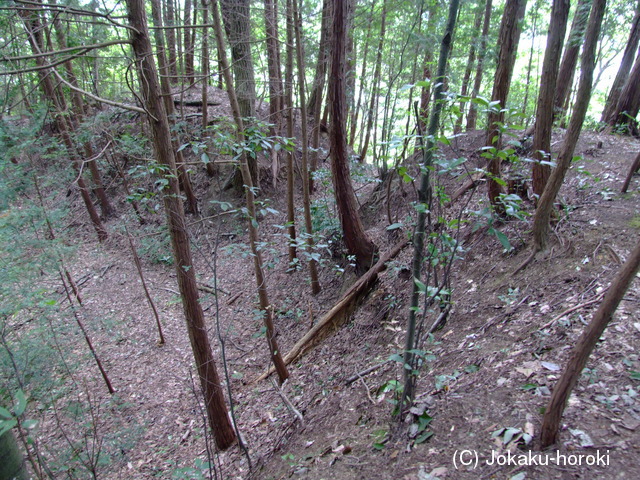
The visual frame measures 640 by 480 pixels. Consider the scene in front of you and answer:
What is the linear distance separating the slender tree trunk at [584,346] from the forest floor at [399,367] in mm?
183

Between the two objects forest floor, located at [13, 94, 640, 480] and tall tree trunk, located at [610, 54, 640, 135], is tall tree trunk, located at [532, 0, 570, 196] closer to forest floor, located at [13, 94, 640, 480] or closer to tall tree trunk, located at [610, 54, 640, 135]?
forest floor, located at [13, 94, 640, 480]

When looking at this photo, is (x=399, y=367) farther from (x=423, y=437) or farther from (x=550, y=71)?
(x=550, y=71)

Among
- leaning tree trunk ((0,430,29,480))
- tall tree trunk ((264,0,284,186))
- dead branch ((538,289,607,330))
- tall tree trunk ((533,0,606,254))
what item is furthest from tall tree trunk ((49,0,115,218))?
dead branch ((538,289,607,330))

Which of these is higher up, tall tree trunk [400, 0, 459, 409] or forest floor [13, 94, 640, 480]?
tall tree trunk [400, 0, 459, 409]

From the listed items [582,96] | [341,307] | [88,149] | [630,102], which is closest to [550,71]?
[582,96]

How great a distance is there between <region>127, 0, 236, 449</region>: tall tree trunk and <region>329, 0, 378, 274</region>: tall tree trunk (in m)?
3.45

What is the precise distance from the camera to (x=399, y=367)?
4.10 m

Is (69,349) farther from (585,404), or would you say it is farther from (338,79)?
Answer: (585,404)

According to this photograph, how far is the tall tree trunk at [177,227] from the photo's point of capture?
3533 millimetres

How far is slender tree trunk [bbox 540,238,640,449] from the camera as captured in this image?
72.0 inches

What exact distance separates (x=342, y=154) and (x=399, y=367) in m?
4.15

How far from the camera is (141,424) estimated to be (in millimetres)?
6023

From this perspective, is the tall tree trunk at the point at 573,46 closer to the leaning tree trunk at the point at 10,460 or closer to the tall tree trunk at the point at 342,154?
the tall tree trunk at the point at 342,154

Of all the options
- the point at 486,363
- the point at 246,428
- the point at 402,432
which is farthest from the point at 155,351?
the point at 486,363
